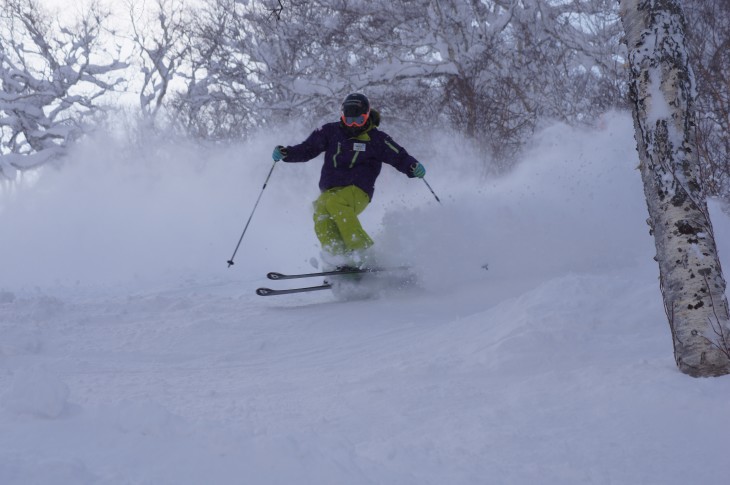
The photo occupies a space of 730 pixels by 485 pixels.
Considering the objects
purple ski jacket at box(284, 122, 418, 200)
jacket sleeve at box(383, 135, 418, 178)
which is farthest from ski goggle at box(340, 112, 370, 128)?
jacket sleeve at box(383, 135, 418, 178)

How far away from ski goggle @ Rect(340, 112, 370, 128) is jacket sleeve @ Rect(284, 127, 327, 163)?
0.34 m

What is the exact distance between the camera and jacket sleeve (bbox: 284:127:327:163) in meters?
→ 6.38

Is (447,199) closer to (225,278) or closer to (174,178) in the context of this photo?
(225,278)

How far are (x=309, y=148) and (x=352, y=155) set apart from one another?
49cm

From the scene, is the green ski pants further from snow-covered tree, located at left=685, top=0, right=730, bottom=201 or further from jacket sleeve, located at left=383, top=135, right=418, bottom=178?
snow-covered tree, located at left=685, top=0, right=730, bottom=201

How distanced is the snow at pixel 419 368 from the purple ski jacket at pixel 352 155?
1.60 ft

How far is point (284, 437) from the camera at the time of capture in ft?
7.33

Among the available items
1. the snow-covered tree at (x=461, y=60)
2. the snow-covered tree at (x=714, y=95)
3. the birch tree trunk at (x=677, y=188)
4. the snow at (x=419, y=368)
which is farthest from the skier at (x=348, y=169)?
the snow-covered tree at (x=461, y=60)

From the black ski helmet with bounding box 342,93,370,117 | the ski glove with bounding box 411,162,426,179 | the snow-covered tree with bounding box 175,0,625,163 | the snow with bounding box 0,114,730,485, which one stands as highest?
the snow-covered tree with bounding box 175,0,625,163

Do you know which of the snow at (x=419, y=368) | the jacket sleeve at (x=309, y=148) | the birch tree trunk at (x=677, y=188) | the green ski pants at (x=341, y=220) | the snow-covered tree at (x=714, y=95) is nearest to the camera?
the snow at (x=419, y=368)

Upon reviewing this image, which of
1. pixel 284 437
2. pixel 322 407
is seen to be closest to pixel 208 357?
pixel 322 407

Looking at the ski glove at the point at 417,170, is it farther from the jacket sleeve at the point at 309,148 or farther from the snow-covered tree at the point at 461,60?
the snow-covered tree at the point at 461,60

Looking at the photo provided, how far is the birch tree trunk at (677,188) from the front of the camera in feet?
8.97

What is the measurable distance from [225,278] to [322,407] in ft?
21.2
